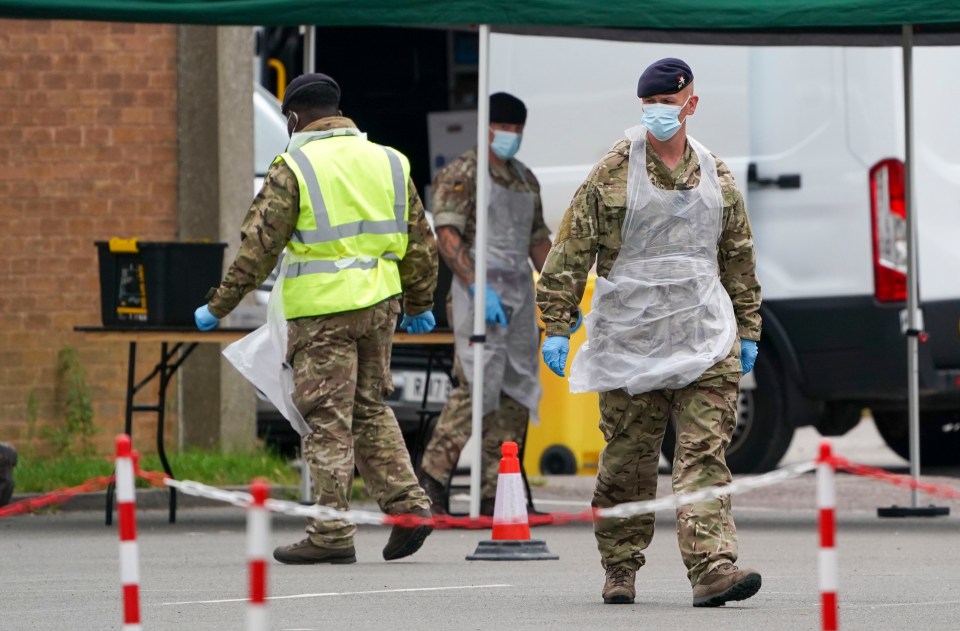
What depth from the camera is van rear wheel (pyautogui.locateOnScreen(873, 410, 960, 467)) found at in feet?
48.4

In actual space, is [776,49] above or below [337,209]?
above

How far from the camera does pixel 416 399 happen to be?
488 inches

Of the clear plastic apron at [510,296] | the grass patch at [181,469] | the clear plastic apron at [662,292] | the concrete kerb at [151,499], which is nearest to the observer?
the clear plastic apron at [662,292]

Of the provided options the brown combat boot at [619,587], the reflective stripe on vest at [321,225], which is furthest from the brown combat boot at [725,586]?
the reflective stripe on vest at [321,225]

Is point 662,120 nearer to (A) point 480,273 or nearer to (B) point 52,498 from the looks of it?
(B) point 52,498

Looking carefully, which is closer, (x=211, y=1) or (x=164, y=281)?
(x=211, y=1)

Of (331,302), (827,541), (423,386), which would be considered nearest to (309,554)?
(331,302)

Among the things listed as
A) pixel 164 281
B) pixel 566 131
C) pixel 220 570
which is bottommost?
pixel 220 570

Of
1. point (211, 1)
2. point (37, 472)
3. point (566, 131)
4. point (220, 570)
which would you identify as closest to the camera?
point (220, 570)

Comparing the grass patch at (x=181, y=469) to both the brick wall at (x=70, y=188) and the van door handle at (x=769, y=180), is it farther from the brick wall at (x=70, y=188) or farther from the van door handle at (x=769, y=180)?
the van door handle at (x=769, y=180)

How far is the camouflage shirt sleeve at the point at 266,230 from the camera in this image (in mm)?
8820

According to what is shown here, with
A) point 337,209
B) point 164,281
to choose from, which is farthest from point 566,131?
point 337,209

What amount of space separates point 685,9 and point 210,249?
8.85ft

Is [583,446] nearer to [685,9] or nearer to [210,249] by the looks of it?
[210,249]
